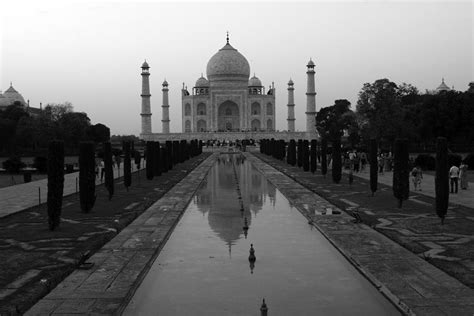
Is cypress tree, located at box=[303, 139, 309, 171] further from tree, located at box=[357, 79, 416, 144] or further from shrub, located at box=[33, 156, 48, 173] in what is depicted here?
shrub, located at box=[33, 156, 48, 173]

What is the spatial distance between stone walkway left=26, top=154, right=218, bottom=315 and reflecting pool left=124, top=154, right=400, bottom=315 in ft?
0.47

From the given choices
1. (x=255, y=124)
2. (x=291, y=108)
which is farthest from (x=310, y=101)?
(x=255, y=124)

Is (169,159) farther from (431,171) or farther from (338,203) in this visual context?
(338,203)

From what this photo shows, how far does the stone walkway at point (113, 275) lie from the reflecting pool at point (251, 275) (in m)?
0.14

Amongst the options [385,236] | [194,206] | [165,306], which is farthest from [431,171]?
[165,306]

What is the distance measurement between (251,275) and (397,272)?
5.15ft

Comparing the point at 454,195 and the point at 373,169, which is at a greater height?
the point at 373,169

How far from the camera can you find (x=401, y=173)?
1080cm

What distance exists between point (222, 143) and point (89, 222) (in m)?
43.1

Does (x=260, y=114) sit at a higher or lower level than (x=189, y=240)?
higher

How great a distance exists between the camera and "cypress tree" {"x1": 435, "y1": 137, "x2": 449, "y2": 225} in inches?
350

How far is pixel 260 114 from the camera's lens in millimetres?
61781

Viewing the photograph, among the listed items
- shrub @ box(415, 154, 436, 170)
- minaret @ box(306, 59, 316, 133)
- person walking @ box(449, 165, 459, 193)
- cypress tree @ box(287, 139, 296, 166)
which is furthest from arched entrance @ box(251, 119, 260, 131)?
person walking @ box(449, 165, 459, 193)

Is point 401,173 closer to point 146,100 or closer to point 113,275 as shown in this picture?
point 113,275
